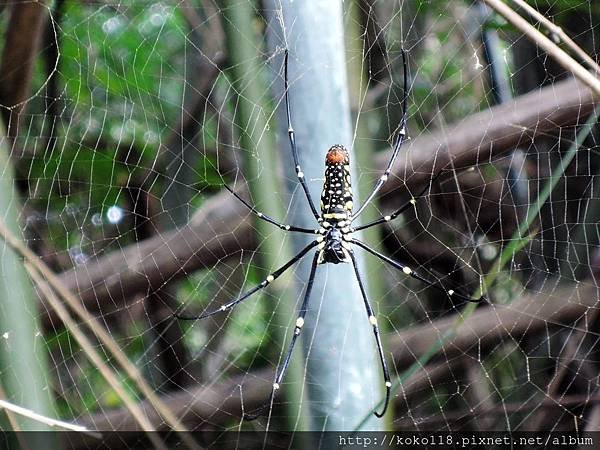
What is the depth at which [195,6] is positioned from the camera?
197 centimetres

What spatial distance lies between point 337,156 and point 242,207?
0.48 m

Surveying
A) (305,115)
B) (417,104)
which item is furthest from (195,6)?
(305,115)

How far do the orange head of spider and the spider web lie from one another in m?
0.06

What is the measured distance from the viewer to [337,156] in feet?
3.58

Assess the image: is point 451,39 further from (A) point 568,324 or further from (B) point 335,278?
(B) point 335,278

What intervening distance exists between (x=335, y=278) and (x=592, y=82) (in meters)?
0.44

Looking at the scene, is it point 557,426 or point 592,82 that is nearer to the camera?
point 592,82

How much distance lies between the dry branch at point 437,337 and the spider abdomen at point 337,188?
415 mm

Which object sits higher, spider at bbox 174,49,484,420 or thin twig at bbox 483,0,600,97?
thin twig at bbox 483,0,600,97

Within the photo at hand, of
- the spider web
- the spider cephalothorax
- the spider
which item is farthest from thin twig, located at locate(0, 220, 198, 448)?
the spider cephalothorax

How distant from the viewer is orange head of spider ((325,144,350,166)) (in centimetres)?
99

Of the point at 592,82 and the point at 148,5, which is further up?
the point at 148,5

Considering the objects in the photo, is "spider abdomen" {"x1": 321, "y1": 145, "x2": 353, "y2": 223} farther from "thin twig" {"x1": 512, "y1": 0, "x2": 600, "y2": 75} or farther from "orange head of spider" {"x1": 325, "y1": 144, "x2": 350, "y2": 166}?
"thin twig" {"x1": 512, "y1": 0, "x2": 600, "y2": 75}

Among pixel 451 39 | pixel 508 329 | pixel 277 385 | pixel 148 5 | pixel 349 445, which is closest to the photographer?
pixel 349 445
